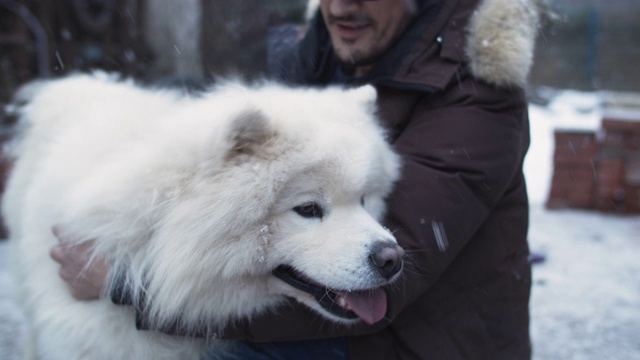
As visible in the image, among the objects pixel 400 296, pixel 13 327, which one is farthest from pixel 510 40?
pixel 13 327

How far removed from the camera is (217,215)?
61.9 inches

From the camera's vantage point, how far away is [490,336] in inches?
78.2

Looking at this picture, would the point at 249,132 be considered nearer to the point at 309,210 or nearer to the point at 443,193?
the point at 309,210

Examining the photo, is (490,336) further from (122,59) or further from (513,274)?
(122,59)

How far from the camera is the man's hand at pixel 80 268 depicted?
5.65 ft

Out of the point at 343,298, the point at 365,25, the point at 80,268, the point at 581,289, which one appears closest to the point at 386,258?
the point at 343,298

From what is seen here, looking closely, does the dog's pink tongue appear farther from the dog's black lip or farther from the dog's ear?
the dog's ear

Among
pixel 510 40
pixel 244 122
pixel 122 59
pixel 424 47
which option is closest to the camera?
pixel 244 122

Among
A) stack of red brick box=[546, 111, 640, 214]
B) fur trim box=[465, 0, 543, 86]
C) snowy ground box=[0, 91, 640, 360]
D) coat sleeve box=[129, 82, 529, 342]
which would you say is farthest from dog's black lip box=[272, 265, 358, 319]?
stack of red brick box=[546, 111, 640, 214]

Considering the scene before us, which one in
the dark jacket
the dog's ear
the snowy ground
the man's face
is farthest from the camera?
the snowy ground

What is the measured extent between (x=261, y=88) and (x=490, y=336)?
1205mm

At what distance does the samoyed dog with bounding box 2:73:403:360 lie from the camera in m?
1.60

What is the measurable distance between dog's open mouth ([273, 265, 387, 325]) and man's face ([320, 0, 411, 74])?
3.31ft

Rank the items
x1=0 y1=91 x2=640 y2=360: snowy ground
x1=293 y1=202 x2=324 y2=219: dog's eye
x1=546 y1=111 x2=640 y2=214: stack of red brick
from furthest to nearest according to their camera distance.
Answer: x1=546 y1=111 x2=640 y2=214: stack of red brick → x1=0 y1=91 x2=640 y2=360: snowy ground → x1=293 y1=202 x2=324 y2=219: dog's eye
